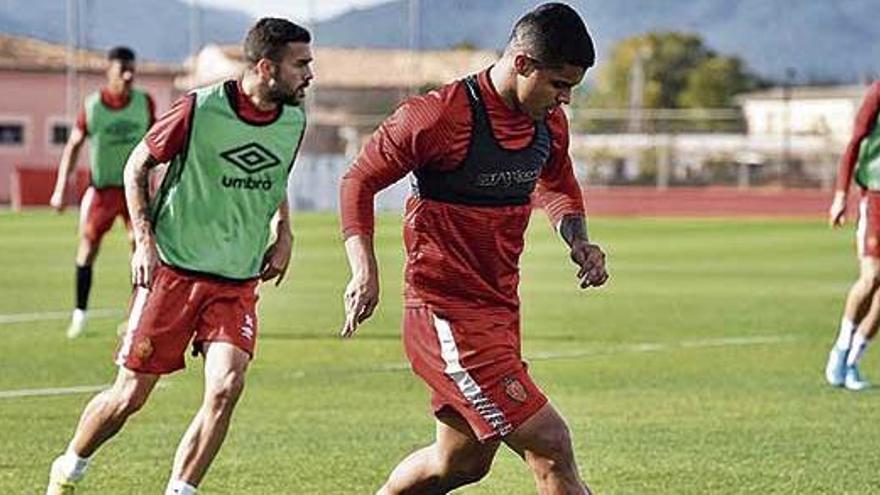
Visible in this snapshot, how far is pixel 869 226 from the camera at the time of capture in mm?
15430

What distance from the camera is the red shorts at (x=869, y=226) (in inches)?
606

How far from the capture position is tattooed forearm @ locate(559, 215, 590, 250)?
8.55m

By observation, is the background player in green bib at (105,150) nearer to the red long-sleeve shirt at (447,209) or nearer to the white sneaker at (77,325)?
the white sneaker at (77,325)

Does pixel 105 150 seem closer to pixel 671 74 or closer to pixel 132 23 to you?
pixel 132 23

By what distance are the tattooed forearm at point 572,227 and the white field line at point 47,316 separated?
13.9 meters

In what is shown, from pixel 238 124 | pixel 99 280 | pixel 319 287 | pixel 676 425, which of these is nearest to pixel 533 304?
pixel 319 287

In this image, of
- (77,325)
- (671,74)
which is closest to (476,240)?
(77,325)

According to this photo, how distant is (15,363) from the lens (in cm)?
1741

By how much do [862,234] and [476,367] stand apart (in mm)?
8121

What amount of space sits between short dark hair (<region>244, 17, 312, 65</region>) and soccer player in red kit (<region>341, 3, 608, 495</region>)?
1876mm

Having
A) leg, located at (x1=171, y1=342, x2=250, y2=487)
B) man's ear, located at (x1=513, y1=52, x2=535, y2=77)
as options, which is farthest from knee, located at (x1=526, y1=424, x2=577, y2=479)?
leg, located at (x1=171, y1=342, x2=250, y2=487)

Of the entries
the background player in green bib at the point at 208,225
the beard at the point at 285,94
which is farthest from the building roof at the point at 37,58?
the beard at the point at 285,94

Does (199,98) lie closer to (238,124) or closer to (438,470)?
(238,124)

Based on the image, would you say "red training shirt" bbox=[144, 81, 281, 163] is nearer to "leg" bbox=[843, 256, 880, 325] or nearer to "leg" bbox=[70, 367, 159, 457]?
"leg" bbox=[70, 367, 159, 457]
